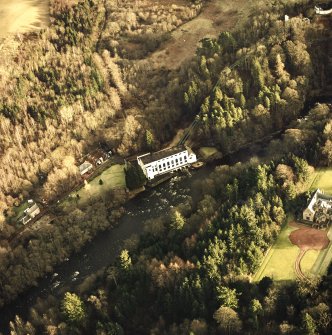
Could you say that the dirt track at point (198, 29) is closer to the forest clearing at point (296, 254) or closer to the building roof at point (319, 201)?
the building roof at point (319, 201)

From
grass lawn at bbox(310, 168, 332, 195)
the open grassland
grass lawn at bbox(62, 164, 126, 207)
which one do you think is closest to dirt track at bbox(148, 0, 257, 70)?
grass lawn at bbox(62, 164, 126, 207)

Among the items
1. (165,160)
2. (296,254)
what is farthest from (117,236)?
(296,254)

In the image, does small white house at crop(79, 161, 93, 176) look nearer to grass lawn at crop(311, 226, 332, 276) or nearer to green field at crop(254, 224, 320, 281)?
green field at crop(254, 224, 320, 281)

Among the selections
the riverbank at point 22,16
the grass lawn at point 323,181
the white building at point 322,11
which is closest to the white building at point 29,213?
the grass lawn at point 323,181

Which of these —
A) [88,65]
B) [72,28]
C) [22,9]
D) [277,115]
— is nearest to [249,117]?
[277,115]

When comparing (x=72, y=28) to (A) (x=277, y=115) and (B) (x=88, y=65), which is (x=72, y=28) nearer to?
(B) (x=88, y=65)

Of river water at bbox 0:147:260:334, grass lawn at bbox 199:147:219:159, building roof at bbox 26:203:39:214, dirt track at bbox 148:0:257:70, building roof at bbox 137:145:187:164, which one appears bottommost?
river water at bbox 0:147:260:334
